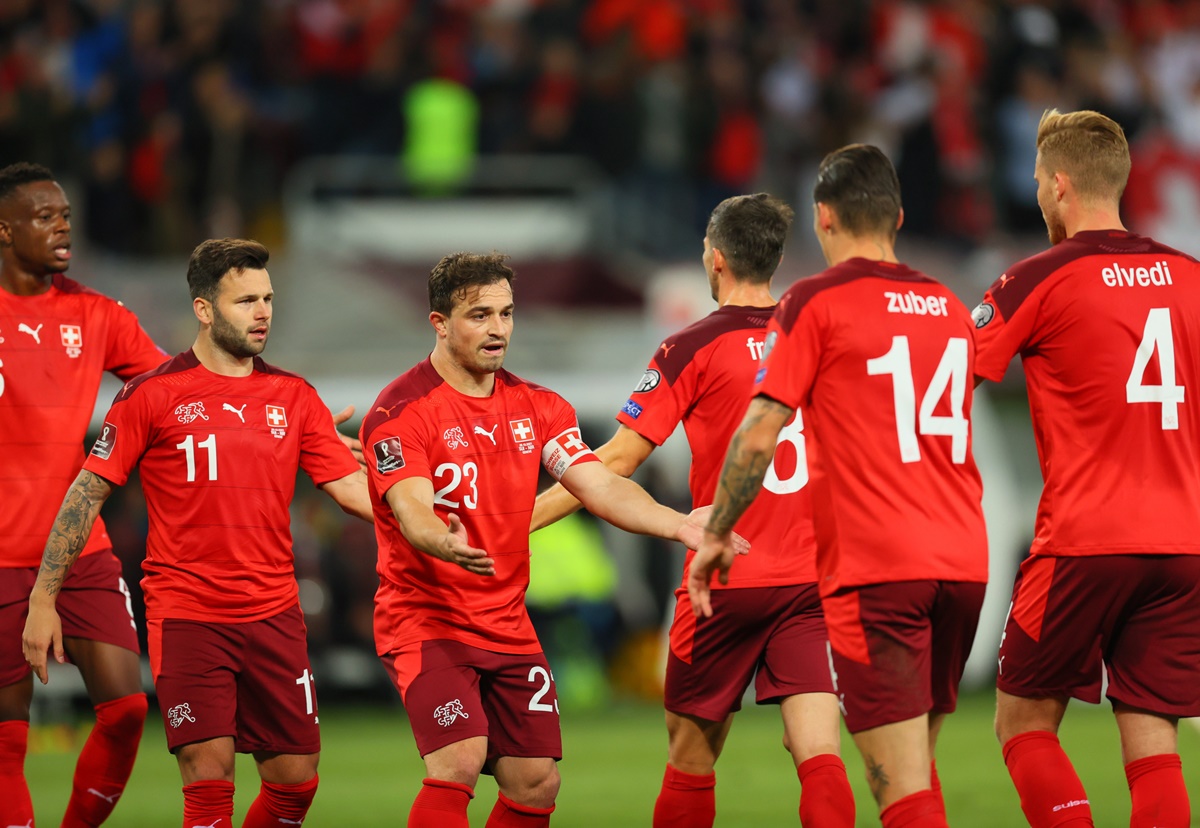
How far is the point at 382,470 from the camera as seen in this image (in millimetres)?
6645

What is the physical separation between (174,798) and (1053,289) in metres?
6.76

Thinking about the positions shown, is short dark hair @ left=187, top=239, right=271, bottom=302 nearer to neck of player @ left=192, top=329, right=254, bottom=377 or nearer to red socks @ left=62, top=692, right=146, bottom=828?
neck of player @ left=192, top=329, right=254, bottom=377

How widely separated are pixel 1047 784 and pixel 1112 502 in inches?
42.7

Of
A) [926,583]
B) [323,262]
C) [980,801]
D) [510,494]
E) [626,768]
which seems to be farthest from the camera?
[323,262]

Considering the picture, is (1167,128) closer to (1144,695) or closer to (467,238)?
(467,238)

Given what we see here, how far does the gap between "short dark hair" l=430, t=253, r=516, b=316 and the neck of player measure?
3.01 feet

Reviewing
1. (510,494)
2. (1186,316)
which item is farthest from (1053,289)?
(510,494)

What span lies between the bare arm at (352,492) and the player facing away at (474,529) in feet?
0.98

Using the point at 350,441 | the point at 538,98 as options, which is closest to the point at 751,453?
the point at 350,441

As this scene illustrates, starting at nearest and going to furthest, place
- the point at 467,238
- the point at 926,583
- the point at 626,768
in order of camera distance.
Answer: the point at 926,583, the point at 626,768, the point at 467,238

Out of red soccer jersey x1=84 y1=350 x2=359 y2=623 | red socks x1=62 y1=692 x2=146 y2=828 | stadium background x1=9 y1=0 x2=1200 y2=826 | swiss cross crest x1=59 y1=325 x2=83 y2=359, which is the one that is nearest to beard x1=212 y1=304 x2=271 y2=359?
red soccer jersey x1=84 y1=350 x2=359 y2=623

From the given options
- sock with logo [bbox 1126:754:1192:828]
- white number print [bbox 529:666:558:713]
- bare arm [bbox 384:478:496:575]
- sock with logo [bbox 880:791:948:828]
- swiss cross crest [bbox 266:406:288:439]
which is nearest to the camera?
sock with logo [bbox 880:791:948:828]

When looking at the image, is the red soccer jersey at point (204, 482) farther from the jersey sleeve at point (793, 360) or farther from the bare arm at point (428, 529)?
the jersey sleeve at point (793, 360)

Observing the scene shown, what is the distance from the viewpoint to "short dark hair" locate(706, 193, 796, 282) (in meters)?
7.10
